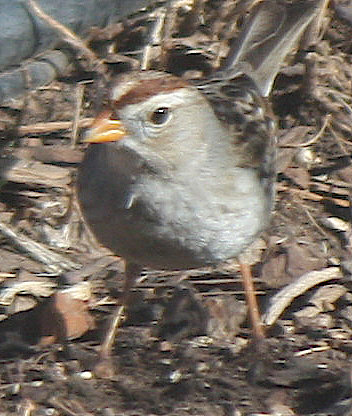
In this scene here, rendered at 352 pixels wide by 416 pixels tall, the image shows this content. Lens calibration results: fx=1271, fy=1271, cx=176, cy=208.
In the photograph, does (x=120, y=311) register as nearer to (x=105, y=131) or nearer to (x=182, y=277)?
(x=182, y=277)

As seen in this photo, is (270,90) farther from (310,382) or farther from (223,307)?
(310,382)

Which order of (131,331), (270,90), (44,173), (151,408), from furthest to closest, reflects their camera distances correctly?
(270,90)
(44,173)
(131,331)
(151,408)

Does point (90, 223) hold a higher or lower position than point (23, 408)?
higher

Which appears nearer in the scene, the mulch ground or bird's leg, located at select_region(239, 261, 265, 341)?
the mulch ground

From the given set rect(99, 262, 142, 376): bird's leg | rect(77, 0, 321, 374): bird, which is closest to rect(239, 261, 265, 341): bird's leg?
rect(77, 0, 321, 374): bird

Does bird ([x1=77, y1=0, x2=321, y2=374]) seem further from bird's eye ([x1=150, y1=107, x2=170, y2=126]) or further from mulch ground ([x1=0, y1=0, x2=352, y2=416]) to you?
mulch ground ([x1=0, y1=0, x2=352, y2=416])

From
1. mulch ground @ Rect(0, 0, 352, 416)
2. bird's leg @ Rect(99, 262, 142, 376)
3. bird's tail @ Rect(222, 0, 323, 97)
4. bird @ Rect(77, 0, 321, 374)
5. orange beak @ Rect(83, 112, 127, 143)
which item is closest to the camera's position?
orange beak @ Rect(83, 112, 127, 143)

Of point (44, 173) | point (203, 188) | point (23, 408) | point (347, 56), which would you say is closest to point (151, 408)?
point (23, 408)
